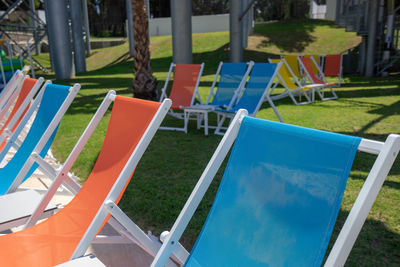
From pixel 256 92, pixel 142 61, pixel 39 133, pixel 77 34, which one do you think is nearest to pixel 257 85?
pixel 256 92

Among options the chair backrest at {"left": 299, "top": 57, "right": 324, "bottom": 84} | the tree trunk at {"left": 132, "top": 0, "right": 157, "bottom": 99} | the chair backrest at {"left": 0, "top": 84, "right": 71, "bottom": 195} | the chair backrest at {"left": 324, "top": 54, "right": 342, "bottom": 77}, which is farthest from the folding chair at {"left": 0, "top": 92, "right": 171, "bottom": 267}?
the chair backrest at {"left": 324, "top": 54, "right": 342, "bottom": 77}

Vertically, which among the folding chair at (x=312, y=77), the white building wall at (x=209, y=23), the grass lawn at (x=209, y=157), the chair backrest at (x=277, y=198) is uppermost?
the white building wall at (x=209, y=23)

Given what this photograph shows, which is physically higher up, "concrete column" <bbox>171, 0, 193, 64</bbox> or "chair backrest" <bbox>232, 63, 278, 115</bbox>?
"concrete column" <bbox>171, 0, 193, 64</bbox>

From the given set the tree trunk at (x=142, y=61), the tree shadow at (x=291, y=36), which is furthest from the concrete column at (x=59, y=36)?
the tree shadow at (x=291, y=36)

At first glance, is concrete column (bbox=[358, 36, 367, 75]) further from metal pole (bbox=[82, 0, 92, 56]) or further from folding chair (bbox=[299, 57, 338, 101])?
metal pole (bbox=[82, 0, 92, 56])

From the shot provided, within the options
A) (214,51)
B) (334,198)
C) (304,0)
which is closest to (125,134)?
(334,198)

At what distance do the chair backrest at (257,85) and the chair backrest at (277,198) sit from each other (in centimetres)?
423

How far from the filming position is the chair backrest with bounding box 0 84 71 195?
2.87 meters

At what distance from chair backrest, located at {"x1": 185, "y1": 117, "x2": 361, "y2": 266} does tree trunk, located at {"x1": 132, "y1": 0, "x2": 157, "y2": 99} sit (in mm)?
7278

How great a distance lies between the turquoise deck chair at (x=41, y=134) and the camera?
2.68 m

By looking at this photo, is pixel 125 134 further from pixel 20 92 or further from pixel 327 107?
pixel 327 107

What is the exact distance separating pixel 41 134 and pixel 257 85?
378cm

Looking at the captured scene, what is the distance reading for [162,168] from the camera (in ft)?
14.1

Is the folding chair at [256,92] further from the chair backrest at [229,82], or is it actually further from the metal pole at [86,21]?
the metal pole at [86,21]
